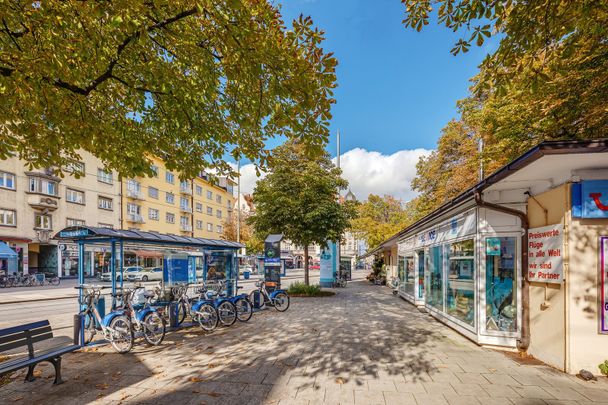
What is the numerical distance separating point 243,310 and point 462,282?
5972 millimetres

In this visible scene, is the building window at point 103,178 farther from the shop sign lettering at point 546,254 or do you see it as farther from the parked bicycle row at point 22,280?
the shop sign lettering at point 546,254

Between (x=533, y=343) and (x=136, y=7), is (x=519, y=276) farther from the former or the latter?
(x=136, y=7)

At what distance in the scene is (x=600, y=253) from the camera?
17.4ft

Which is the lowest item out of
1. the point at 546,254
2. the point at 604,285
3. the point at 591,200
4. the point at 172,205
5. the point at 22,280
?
the point at 22,280

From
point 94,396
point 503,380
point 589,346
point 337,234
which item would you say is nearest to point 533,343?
point 589,346

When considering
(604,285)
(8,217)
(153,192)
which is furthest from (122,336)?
(153,192)

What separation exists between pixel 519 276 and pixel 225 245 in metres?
9.16

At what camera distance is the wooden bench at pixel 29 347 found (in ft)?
15.0

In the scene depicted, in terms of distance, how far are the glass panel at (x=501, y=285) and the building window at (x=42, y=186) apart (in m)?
34.5

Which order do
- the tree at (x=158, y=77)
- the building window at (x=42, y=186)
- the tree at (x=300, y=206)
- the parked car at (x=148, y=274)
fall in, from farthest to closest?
the building window at (x=42, y=186)
the parked car at (x=148, y=274)
the tree at (x=300, y=206)
the tree at (x=158, y=77)

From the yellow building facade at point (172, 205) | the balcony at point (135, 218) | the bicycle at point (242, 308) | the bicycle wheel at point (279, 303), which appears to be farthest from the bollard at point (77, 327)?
the balcony at point (135, 218)

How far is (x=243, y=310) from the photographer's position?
9711mm

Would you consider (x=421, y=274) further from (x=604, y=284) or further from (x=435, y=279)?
(x=604, y=284)

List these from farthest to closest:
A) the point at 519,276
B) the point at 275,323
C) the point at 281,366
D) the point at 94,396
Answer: the point at 275,323 → the point at 519,276 → the point at 281,366 → the point at 94,396
